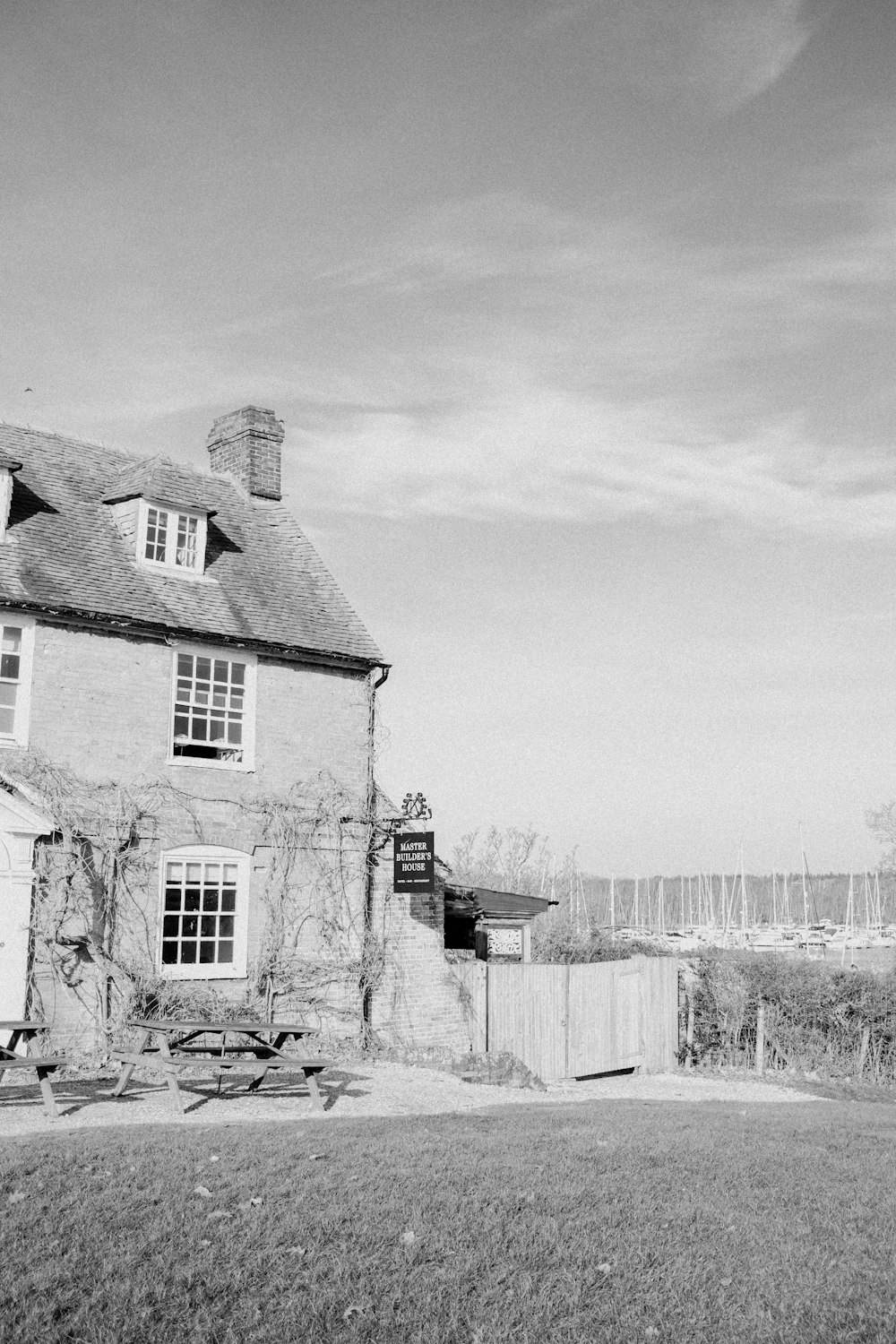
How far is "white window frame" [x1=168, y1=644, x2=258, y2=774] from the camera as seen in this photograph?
2116 centimetres

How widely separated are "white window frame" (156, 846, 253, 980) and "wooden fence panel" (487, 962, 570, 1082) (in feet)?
16.5

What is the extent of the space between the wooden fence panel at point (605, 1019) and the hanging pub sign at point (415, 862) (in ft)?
13.1

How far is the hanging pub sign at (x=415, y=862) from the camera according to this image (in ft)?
71.9

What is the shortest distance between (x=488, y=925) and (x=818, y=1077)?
773 centimetres

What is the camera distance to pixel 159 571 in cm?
2255

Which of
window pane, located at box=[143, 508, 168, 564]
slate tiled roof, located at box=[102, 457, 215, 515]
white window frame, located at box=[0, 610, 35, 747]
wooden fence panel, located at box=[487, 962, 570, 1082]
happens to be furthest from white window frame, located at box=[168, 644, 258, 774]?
wooden fence panel, located at box=[487, 962, 570, 1082]

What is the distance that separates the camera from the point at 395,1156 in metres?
11.0

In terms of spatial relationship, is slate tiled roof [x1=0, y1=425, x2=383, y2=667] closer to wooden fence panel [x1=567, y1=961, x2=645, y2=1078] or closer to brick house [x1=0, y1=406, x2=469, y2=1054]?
brick house [x1=0, y1=406, x2=469, y2=1054]

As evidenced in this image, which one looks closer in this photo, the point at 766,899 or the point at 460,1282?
the point at 460,1282

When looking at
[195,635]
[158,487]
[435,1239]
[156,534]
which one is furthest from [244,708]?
[435,1239]

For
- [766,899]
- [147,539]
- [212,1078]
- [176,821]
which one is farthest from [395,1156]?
[766,899]

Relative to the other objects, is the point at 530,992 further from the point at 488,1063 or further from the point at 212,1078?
the point at 212,1078

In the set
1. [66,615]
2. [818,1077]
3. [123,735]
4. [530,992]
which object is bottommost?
[818,1077]

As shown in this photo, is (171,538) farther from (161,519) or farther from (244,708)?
(244,708)
